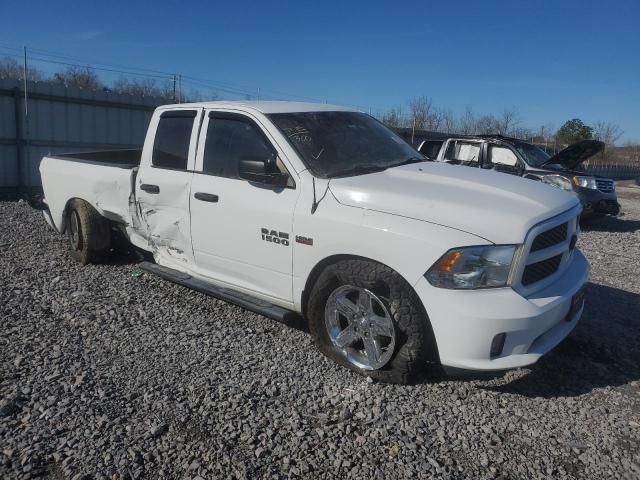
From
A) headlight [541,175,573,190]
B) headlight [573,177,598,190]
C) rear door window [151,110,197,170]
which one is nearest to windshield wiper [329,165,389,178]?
rear door window [151,110,197,170]

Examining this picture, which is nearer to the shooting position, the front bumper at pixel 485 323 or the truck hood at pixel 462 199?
the front bumper at pixel 485 323

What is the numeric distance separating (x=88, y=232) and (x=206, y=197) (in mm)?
2323

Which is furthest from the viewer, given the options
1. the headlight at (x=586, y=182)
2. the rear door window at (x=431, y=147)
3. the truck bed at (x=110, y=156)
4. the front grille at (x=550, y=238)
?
the rear door window at (x=431, y=147)

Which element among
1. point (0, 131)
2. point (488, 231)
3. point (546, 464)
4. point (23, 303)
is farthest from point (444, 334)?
point (0, 131)

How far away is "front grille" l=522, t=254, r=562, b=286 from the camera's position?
319 centimetres

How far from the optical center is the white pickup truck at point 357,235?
305 cm

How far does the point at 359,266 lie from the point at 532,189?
1.37m

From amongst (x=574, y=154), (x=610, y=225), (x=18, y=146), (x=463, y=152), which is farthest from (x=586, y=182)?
(x=18, y=146)

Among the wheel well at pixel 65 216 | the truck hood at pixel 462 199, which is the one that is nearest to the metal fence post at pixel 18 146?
the wheel well at pixel 65 216

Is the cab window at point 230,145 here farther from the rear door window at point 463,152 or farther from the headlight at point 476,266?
the rear door window at point 463,152

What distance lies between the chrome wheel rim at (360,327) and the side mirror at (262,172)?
0.92 m

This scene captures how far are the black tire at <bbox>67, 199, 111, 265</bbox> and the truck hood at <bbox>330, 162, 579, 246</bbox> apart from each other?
342 cm

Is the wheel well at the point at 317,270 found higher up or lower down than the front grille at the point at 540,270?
lower down

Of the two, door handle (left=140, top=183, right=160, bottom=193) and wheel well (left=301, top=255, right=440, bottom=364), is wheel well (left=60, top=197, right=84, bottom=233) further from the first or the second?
wheel well (left=301, top=255, right=440, bottom=364)
